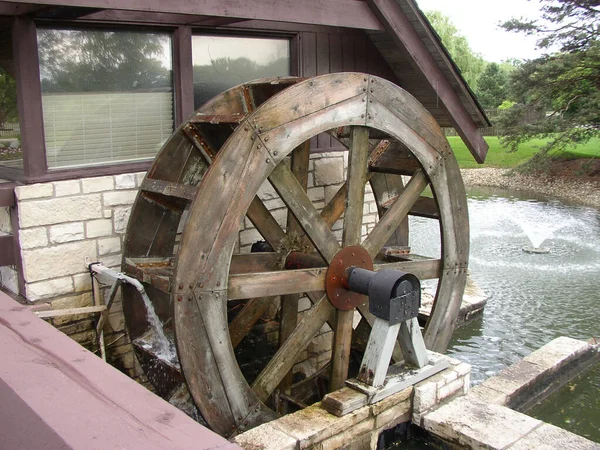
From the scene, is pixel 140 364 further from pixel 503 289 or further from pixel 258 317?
pixel 503 289

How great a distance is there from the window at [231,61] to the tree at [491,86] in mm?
27289

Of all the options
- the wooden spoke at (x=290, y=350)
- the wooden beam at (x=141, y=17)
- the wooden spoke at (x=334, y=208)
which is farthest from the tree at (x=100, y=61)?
the wooden spoke at (x=290, y=350)

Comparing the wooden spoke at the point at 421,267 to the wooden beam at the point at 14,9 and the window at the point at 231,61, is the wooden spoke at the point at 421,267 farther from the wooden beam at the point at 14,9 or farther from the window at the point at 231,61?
the wooden beam at the point at 14,9

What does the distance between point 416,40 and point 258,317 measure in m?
2.40

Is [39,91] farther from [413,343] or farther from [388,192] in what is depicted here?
[388,192]

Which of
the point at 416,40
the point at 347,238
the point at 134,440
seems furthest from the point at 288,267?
the point at 134,440

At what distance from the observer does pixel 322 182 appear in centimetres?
547

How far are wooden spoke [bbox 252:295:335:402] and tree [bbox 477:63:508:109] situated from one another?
28.6 metres

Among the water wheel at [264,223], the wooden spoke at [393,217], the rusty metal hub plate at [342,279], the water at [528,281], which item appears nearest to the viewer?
the water wheel at [264,223]

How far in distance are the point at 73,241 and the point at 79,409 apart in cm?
302

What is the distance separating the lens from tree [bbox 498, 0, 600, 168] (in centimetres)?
1582

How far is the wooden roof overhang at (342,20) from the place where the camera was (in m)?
3.49

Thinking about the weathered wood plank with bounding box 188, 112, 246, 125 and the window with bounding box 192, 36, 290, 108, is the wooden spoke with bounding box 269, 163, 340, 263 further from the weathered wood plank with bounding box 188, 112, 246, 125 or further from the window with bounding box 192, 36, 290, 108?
the window with bounding box 192, 36, 290, 108

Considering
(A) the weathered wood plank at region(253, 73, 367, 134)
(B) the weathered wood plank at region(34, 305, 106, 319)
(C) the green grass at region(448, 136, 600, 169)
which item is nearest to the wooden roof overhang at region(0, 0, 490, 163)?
(A) the weathered wood plank at region(253, 73, 367, 134)
